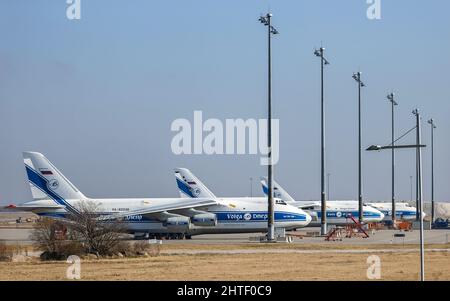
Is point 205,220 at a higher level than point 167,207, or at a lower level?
lower

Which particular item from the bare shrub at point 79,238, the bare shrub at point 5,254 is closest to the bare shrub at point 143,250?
the bare shrub at point 79,238

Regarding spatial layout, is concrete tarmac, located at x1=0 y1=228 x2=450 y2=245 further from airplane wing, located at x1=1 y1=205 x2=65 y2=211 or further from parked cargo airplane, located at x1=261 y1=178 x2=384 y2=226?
parked cargo airplane, located at x1=261 y1=178 x2=384 y2=226

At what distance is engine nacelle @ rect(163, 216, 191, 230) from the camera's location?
80562 millimetres

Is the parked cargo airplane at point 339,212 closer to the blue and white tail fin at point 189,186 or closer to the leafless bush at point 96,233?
the blue and white tail fin at point 189,186

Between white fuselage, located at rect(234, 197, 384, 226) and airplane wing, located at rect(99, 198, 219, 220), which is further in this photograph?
white fuselage, located at rect(234, 197, 384, 226)

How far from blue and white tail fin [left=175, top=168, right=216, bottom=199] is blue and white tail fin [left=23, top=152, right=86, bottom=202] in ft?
57.7

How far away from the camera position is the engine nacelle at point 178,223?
80.6 m

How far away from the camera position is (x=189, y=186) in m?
98.7

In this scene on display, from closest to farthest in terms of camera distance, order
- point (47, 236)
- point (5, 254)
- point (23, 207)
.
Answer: point (5, 254) < point (47, 236) < point (23, 207)

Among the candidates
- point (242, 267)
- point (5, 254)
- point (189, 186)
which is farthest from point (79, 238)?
point (189, 186)

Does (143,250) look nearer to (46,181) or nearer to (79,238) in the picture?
(79,238)

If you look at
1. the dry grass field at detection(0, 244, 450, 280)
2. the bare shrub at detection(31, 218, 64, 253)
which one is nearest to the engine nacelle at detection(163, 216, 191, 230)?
the bare shrub at detection(31, 218, 64, 253)

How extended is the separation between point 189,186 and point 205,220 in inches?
719

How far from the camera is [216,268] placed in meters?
41.2
